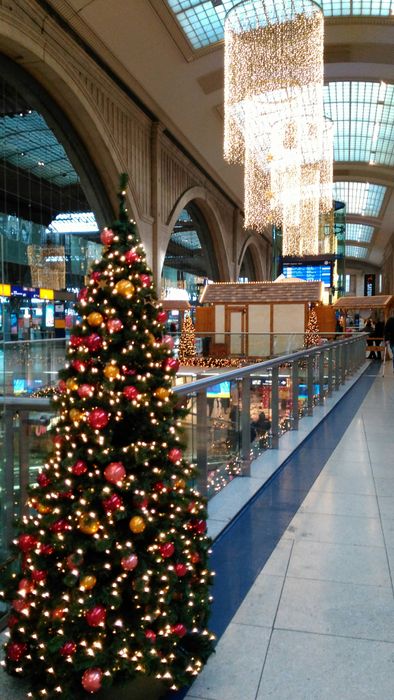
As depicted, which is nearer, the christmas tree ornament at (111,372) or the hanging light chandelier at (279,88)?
the christmas tree ornament at (111,372)

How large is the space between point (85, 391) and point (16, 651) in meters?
0.91

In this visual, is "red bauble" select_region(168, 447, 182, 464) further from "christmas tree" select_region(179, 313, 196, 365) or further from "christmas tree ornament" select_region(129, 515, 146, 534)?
"christmas tree" select_region(179, 313, 196, 365)

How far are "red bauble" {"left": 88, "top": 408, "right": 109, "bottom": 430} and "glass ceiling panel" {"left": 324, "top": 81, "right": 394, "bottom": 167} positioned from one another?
27.7m

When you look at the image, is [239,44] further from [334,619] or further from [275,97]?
[334,619]

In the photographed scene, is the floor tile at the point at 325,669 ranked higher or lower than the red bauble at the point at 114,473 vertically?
lower

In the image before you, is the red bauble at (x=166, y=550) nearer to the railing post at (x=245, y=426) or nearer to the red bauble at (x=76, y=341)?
the red bauble at (x=76, y=341)

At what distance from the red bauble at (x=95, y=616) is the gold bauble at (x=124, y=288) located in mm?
1014

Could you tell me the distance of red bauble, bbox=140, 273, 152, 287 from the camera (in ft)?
6.93

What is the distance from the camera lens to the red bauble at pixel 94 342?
1.99 meters

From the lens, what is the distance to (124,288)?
203 cm

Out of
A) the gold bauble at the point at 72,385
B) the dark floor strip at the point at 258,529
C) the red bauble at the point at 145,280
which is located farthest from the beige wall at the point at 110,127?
the gold bauble at the point at 72,385

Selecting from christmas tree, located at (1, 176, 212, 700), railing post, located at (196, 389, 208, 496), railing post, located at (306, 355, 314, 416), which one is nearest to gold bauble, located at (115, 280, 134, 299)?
christmas tree, located at (1, 176, 212, 700)

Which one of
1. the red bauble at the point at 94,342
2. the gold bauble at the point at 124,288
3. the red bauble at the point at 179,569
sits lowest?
the red bauble at the point at 179,569

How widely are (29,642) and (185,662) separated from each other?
1.76 feet
